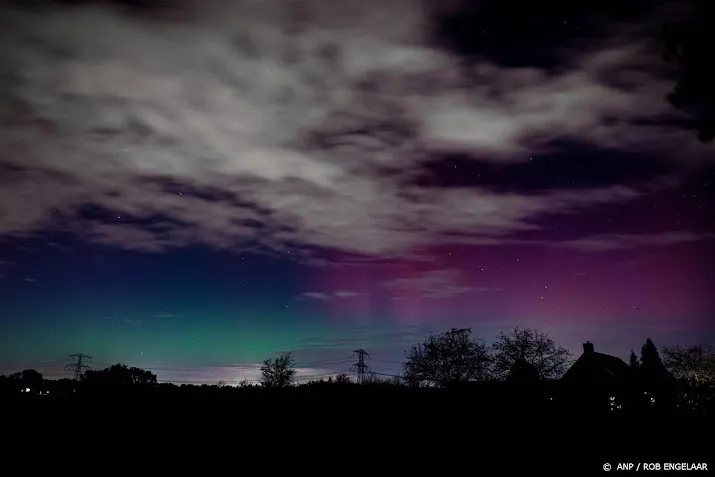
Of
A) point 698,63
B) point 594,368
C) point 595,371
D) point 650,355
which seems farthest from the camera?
point 650,355

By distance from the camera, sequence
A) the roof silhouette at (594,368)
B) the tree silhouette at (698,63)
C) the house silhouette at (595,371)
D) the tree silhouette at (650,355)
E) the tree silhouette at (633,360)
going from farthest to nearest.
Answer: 1. the tree silhouette at (633,360)
2. the tree silhouette at (650,355)
3. the roof silhouette at (594,368)
4. the house silhouette at (595,371)
5. the tree silhouette at (698,63)

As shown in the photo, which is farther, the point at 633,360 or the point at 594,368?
the point at 633,360

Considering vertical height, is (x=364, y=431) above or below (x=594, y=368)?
above

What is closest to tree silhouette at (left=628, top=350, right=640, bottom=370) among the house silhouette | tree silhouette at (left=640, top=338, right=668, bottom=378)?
tree silhouette at (left=640, top=338, right=668, bottom=378)

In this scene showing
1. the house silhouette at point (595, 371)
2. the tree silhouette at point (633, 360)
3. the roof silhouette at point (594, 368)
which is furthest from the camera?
the tree silhouette at point (633, 360)

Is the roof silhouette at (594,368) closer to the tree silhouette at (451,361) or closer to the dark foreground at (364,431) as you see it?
the tree silhouette at (451,361)

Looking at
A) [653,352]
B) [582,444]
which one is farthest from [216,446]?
[653,352]

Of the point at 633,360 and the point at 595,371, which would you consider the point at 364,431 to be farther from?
the point at 633,360

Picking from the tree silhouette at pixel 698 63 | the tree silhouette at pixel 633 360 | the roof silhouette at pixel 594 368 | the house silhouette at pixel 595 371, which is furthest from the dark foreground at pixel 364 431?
the tree silhouette at pixel 633 360

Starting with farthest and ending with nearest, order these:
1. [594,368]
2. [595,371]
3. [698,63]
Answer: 1. [594,368]
2. [595,371]
3. [698,63]

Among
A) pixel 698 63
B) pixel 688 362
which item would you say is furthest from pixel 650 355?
pixel 698 63

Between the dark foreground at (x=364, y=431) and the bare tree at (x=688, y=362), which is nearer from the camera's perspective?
the dark foreground at (x=364, y=431)

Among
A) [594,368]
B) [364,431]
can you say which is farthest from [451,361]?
[364,431]

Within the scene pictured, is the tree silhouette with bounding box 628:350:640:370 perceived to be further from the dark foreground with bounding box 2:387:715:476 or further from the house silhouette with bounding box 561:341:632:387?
the dark foreground with bounding box 2:387:715:476
